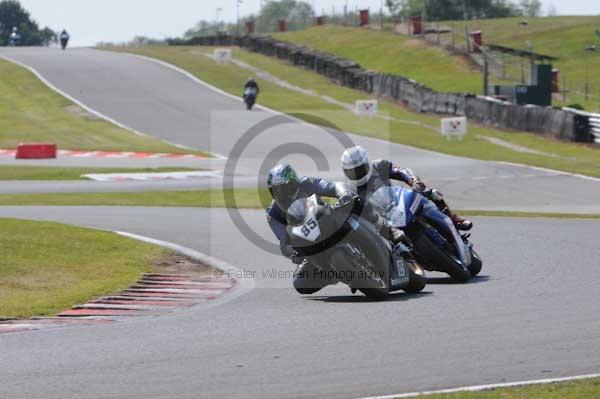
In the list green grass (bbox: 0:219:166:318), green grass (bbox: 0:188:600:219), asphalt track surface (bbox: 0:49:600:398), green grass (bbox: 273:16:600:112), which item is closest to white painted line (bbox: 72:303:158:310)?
green grass (bbox: 0:219:166:318)

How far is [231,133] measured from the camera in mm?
43156

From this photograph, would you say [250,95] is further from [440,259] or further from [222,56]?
[440,259]

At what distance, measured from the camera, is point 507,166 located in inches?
1256

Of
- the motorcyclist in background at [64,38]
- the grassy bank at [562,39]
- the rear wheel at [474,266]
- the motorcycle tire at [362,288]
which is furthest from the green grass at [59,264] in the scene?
the motorcyclist in background at [64,38]

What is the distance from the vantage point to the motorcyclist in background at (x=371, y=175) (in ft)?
38.4

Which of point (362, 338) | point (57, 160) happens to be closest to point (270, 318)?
point (362, 338)

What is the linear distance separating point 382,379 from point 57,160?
30.0 metres

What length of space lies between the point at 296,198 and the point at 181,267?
3965 millimetres

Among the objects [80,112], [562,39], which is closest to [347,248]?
[80,112]

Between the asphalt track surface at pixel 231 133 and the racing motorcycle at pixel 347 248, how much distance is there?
12162 mm

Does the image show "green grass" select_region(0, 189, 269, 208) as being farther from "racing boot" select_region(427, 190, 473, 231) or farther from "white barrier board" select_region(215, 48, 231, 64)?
"white barrier board" select_region(215, 48, 231, 64)

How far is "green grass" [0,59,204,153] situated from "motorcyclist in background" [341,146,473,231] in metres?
26.2

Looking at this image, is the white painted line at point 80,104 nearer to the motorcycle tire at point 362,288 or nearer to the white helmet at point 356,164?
the white helmet at point 356,164

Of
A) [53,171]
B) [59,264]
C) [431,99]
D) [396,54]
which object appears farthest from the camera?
[396,54]
